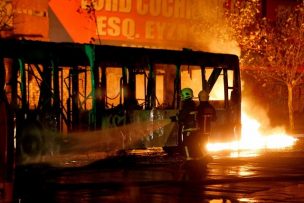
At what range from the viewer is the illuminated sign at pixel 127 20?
29.6 meters

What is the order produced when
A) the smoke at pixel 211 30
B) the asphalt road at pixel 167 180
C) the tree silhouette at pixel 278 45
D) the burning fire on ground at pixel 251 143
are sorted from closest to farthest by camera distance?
the asphalt road at pixel 167 180
the burning fire on ground at pixel 251 143
the smoke at pixel 211 30
the tree silhouette at pixel 278 45

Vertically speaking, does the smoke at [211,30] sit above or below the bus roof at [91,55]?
above

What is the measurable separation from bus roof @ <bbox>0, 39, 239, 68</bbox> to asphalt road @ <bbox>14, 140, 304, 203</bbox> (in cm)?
251

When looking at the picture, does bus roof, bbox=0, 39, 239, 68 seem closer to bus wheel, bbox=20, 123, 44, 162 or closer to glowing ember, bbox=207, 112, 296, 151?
bus wheel, bbox=20, 123, 44, 162

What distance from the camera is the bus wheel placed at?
1569 centimetres

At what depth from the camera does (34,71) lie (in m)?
16.6

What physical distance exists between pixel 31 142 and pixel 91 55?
266 cm

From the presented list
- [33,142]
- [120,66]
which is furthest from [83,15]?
[33,142]

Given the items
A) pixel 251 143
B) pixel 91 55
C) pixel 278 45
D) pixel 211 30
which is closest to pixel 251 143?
pixel 251 143

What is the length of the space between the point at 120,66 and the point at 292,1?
26862 millimetres

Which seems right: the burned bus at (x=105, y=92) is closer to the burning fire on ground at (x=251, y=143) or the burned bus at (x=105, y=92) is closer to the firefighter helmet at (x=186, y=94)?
the firefighter helmet at (x=186, y=94)

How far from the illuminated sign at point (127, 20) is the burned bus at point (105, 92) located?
9757 millimetres

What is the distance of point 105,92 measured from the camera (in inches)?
676

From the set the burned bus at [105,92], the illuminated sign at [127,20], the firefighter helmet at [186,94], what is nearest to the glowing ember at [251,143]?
the burned bus at [105,92]
